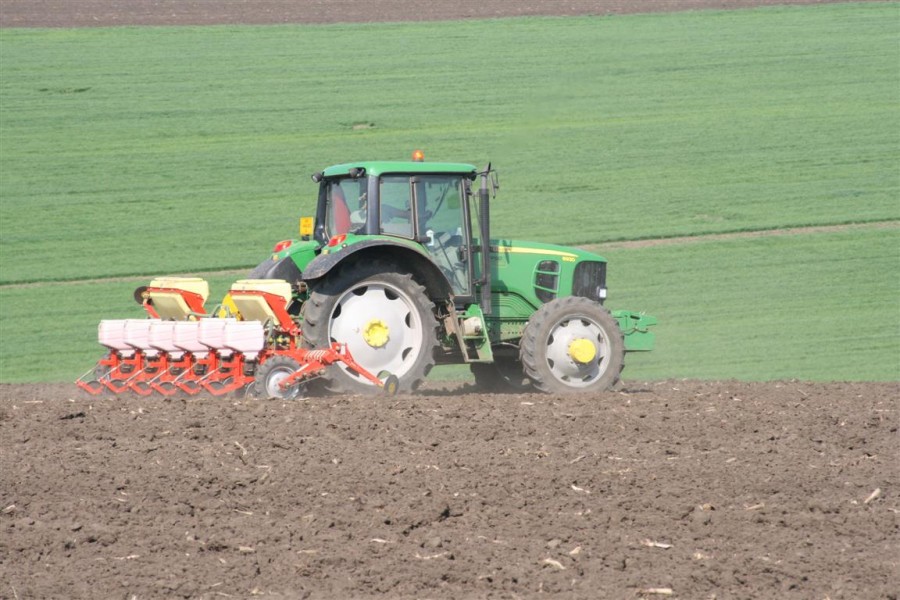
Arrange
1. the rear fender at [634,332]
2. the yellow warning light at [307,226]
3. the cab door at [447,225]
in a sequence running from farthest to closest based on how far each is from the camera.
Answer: the rear fender at [634,332] < the yellow warning light at [307,226] < the cab door at [447,225]

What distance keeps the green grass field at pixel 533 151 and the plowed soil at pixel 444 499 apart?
7.12m

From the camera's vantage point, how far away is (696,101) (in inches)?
1056

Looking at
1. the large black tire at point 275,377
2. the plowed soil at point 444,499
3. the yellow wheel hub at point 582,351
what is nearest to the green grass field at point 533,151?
the yellow wheel hub at point 582,351

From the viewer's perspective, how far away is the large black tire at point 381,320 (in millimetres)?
9969

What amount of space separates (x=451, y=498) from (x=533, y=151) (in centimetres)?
1856

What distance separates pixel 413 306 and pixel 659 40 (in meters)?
20.8

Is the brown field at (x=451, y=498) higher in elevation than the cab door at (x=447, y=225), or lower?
lower

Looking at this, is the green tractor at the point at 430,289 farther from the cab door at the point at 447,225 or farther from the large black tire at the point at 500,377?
the large black tire at the point at 500,377

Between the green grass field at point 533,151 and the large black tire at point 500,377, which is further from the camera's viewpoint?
the green grass field at point 533,151

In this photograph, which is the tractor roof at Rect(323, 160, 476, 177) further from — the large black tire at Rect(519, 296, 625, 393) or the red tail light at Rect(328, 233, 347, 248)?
the large black tire at Rect(519, 296, 625, 393)

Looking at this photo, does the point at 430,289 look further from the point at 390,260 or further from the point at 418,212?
the point at 418,212

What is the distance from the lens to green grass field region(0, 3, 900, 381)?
56.6ft

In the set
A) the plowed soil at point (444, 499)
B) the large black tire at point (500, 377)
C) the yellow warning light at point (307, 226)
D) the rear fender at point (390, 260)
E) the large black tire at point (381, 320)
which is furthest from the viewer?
the large black tire at point (500, 377)

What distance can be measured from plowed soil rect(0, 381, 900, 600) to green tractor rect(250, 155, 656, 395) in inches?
41.0
